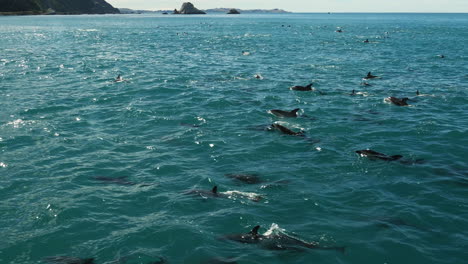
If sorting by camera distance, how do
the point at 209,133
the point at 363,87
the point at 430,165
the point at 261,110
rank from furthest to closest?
the point at 363,87 < the point at 261,110 < the point at 209,133 < the point at 430,165

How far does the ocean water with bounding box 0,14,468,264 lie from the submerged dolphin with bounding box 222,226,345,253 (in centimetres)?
22

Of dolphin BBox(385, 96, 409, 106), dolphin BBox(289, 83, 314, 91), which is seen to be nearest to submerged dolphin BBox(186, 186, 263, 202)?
dolphin BBox(385, 96, 409, 106)

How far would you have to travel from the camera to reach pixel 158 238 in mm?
12312

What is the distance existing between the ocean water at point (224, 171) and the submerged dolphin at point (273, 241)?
224mm

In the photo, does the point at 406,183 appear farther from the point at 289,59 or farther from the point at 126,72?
the point at 289,59

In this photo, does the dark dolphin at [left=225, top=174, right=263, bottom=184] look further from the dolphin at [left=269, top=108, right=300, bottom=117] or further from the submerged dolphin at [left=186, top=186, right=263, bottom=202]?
the dolphin at [left=269, top=108, right=300, bottom=117]

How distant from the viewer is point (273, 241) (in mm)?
11953

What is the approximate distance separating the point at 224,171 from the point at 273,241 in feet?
19.0

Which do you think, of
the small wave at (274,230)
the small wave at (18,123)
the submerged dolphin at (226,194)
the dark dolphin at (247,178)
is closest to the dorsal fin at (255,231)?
the small wave at (274,230)

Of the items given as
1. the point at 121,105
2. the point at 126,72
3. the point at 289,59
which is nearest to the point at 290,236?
the point at 121,105

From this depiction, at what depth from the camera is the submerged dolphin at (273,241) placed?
11.7m

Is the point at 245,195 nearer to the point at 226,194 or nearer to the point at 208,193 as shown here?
the point at 226,194

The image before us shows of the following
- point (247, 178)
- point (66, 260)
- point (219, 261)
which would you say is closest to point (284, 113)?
point (247, 178)

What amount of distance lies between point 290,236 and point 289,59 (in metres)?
43.2
